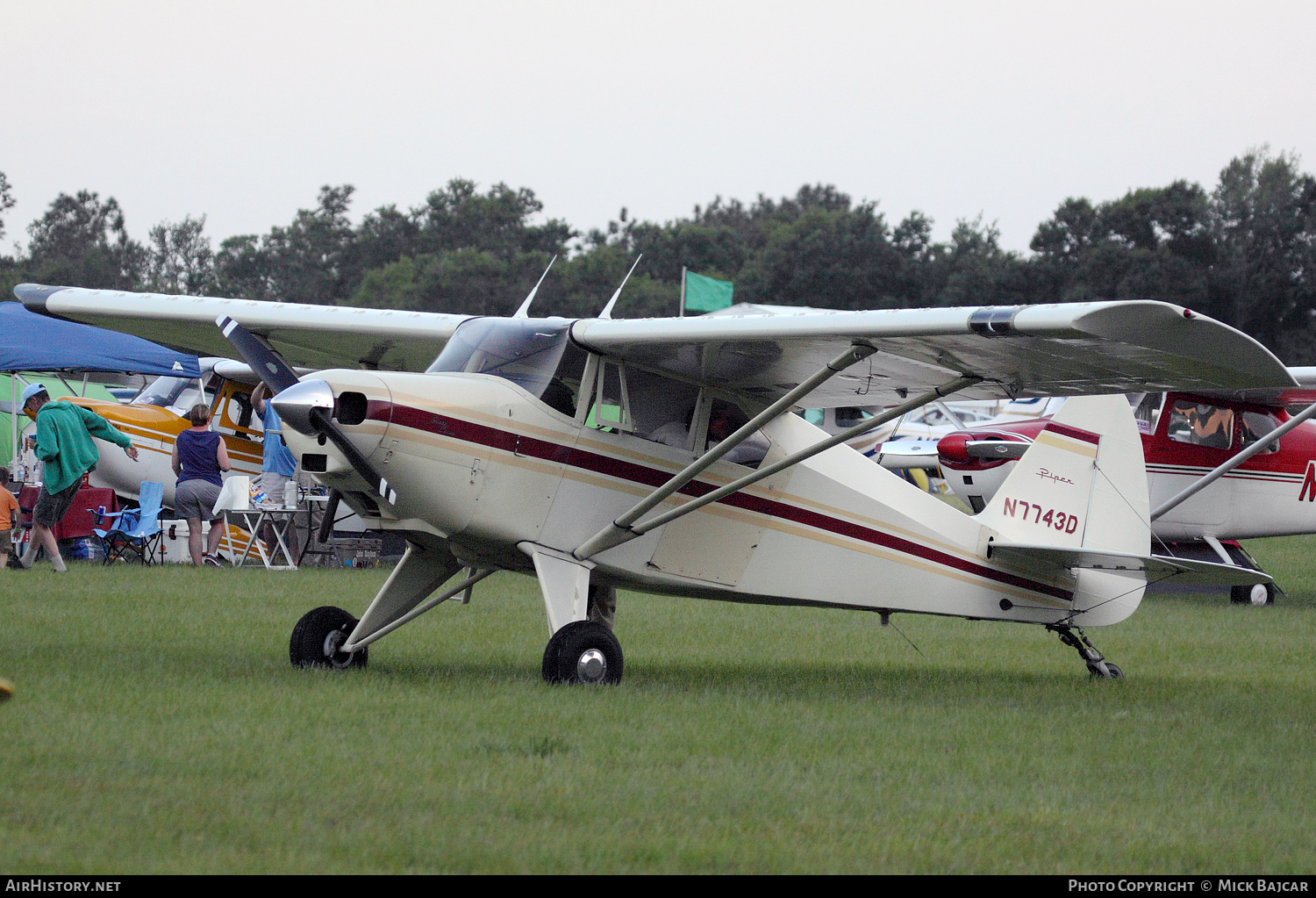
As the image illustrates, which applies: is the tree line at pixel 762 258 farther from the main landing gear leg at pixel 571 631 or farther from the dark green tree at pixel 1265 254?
the main landing gear leg at pixel 571 631

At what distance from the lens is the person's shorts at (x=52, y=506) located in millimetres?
15586

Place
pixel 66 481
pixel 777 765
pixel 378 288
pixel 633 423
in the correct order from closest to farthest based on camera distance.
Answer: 1. pixel 777 765
2. pixel 633 423
3. pixel 66 481
4. pixel 378 288

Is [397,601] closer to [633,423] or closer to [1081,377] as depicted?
[633,423]

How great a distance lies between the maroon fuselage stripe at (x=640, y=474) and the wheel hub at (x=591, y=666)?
3.82 ft

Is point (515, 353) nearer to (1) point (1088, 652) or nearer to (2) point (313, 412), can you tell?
(2) point (313, 412)

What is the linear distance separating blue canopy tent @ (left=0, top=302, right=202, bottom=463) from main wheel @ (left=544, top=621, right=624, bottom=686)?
12142 mm

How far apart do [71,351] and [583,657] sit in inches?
511

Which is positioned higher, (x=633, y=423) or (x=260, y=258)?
(x=260, y=258)

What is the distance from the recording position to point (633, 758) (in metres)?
6.13

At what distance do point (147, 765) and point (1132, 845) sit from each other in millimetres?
3846

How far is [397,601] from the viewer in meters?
9.02

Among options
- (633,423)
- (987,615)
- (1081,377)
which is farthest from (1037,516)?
(633,423)

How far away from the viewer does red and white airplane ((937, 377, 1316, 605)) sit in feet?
58.3

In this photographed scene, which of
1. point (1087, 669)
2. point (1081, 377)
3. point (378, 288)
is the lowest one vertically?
point (1087, 669)
